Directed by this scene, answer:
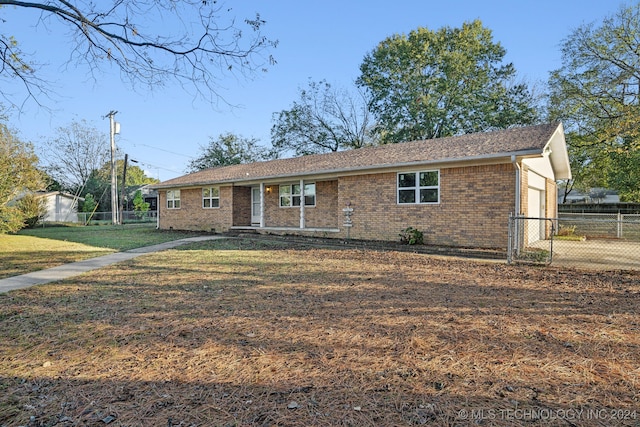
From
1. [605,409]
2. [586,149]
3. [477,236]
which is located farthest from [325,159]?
[586,149]

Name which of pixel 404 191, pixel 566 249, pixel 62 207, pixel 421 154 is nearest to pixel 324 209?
pixel 404 191

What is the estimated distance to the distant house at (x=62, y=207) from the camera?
3503 centimetres

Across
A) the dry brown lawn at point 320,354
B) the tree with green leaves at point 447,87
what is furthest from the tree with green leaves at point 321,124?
the dry brown lawn at point 320,354

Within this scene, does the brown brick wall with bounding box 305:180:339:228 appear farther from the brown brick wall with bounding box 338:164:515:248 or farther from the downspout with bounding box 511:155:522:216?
the downspout with bounding box 511:155:522:216

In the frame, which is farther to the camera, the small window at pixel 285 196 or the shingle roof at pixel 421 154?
the small window at pixel 285 196

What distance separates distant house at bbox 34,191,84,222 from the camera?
35031mm

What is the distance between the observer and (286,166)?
1759cm

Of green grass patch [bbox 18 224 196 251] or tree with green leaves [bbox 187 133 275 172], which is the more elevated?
tree with green leaves [bbox 187 133 275 172]

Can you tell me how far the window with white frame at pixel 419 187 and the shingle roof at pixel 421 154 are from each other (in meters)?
0.57

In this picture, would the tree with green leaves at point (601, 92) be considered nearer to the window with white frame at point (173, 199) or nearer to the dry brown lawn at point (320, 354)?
the dry brown lawn at point (320, 354)

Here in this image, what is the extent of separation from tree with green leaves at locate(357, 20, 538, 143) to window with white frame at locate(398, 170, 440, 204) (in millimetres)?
16676

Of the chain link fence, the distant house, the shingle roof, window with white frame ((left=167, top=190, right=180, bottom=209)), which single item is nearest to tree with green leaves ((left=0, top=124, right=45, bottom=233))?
window with white frame ((left=167, top=190, right=180, bottom=209))

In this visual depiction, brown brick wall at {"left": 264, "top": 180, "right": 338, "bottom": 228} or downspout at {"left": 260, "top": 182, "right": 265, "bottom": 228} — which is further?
downspout at {"left": 260, "top": 182, "right": 265, "bottom": 228}

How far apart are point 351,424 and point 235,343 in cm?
171
